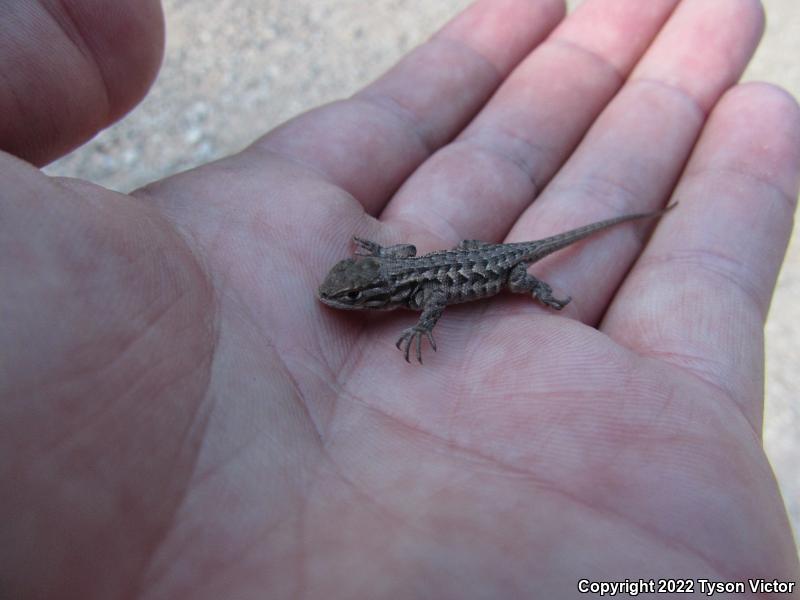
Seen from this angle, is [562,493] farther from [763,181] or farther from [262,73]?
[262,73]

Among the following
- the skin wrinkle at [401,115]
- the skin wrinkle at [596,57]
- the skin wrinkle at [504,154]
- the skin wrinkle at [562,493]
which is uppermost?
the skin wrinkle at [596,57]

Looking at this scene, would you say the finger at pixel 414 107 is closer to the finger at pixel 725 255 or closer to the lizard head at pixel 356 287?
the lizard head at pixel 356 287

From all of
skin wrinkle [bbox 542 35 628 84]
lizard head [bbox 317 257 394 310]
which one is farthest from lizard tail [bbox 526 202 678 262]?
skin wrinkle [bbox 542 35 628 84]

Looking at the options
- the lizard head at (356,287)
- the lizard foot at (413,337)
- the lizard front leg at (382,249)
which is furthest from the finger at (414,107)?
the lizard foot at (413,337)

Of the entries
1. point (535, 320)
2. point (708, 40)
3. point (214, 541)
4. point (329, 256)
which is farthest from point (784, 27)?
point (214, 541)

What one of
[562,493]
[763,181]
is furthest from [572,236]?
[562,493]

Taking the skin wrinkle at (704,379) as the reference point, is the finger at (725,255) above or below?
above

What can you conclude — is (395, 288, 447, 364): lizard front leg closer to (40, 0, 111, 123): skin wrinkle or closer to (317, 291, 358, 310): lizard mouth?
(317, 291, 358, 310): lizard mouth
